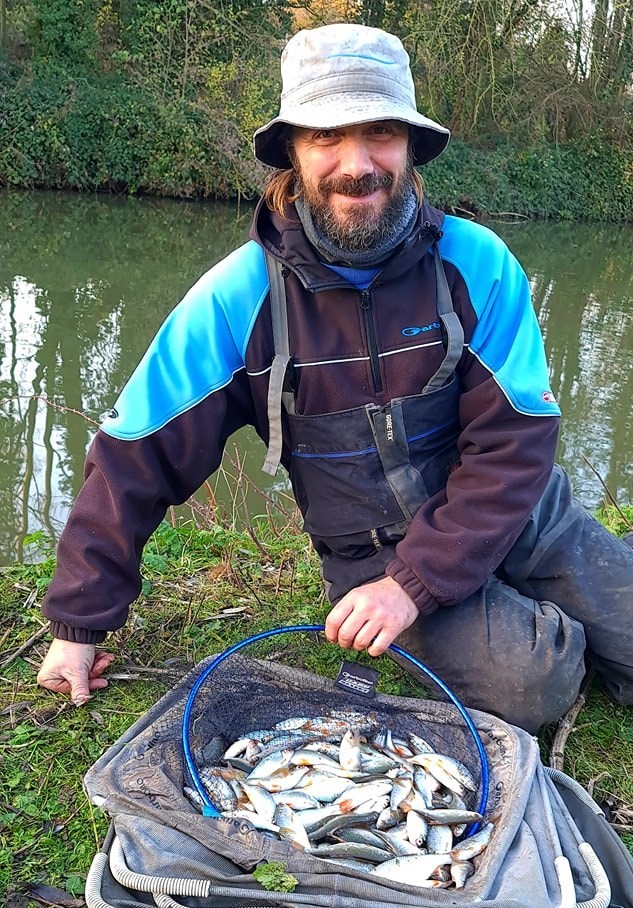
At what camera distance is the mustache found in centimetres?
254

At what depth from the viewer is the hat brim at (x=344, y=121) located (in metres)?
2.40

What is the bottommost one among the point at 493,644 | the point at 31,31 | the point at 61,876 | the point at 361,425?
the point at 61,876

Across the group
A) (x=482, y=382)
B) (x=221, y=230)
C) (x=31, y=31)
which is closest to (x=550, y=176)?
(x=221, y=230)

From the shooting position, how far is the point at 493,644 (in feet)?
8.70

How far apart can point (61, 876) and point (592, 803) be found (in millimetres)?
1447

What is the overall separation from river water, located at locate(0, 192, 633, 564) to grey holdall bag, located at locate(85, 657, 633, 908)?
2012 millimetres

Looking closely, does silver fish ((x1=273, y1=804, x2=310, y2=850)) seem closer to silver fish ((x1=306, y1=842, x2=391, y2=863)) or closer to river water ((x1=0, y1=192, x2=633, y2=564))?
silver fish ((x1=306, y1=842, x2=391, y2=863))

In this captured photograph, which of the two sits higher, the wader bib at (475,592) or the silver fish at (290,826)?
the wader bib at (475,592)

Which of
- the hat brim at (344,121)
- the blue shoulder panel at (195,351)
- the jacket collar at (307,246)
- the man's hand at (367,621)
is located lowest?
the man's hand at (367,621)

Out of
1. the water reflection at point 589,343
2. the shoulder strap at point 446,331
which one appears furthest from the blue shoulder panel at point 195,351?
the water reflection at point 589,343

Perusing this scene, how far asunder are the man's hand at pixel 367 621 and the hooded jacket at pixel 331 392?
0.11 m

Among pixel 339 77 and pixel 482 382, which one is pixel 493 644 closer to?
pixel 482 382

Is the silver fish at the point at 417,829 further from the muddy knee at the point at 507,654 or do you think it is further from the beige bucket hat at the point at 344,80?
the beige bucket hat at the point at 344,80

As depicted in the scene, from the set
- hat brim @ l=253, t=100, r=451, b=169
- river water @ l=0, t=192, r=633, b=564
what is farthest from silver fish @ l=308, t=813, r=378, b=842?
river water @ l=0, t=192, r=633, b=564
